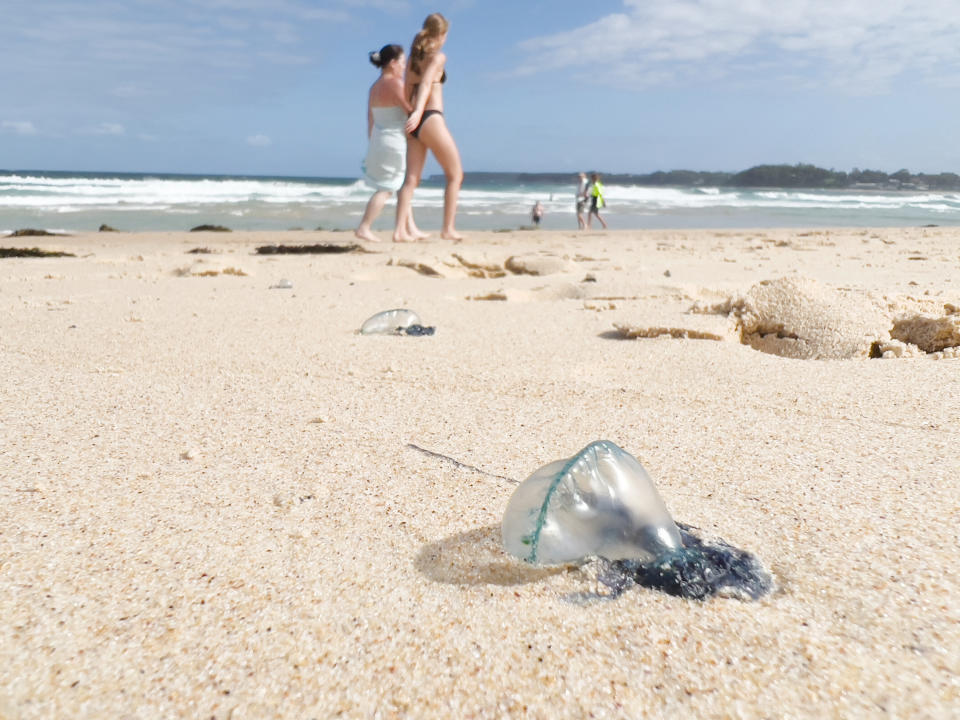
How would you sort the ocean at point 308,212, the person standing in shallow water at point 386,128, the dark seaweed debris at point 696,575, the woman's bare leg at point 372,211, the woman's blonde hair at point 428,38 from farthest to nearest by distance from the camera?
1. the ocean at point 308,212
2. the woman's bare leg at point 372,211
3. the person standing in shallow water at point 386,128
4. the woman's blonde hair at point 428,38
5. the dark seaweed debris at point 696,575

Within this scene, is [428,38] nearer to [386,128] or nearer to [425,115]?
[425,115]

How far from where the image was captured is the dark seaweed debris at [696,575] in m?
0.93

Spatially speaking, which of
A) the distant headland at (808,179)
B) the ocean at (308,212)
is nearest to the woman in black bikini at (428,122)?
the ocean at (308,212)

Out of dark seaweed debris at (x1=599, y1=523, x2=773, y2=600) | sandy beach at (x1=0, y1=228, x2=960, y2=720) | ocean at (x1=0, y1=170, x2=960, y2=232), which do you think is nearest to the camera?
sandy beach at (x1=0, y1=228, x2=960, y2=720)

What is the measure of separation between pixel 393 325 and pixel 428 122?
15.9ft

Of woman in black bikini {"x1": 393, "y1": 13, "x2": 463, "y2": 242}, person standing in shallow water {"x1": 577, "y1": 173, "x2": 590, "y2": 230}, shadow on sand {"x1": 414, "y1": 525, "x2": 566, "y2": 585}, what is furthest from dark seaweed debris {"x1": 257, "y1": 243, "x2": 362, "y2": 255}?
person standing in shallow water {"x1": 577, "y1": 173, "x2": 590, "y2": 230}

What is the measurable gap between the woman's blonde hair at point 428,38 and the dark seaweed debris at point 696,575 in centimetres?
643

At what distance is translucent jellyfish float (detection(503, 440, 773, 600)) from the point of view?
0.95 metres

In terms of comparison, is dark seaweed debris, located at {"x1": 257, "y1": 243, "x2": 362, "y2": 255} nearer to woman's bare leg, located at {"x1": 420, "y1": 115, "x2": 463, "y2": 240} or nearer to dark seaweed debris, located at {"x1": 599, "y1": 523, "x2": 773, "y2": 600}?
woman's bare leg, located at {"x1": 420, "y1": 115, "x2": 463, "y2": 240}

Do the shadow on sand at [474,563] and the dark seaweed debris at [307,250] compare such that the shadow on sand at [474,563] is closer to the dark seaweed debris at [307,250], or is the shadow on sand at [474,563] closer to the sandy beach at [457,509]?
the sandy beach at [457,509]

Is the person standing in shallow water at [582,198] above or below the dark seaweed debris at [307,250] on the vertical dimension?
above

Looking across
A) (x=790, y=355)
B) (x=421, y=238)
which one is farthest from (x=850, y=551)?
(x=421, y=238)

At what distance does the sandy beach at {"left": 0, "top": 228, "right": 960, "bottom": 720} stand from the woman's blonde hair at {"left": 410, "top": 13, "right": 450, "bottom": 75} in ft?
15.3

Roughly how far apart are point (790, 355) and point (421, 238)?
18.3ft
